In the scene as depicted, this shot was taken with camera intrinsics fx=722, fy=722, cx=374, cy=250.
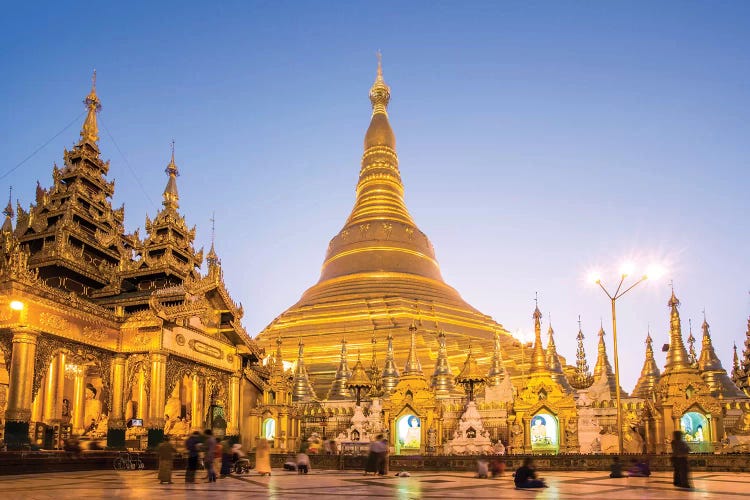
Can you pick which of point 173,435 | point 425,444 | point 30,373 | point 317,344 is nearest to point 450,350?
point 317,344

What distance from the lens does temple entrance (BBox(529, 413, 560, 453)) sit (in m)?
30.9

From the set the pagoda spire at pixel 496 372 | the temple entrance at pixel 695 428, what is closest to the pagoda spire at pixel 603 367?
the pagoda spire at pixel 496 372

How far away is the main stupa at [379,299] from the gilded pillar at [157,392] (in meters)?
22.1

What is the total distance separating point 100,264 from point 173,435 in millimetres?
9532

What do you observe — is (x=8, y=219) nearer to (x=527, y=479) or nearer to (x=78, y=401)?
(x=78, y=401)

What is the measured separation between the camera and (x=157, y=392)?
28.3 metres

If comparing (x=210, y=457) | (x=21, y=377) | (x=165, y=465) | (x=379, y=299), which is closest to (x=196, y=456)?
(x=210, y=457)

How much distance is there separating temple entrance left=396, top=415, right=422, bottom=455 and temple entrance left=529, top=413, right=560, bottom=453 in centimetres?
514

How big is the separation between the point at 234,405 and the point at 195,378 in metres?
3.69

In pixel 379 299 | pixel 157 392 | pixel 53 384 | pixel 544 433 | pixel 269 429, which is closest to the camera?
pixel 53 384

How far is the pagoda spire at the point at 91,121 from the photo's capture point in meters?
37.2

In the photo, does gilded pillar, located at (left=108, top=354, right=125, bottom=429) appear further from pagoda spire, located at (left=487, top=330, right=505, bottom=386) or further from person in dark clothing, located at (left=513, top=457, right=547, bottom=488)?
pagoda spire, located at (left=487, top=330, right=505, bottom=386)

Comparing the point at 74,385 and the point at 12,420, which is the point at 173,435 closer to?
the point at 74,385

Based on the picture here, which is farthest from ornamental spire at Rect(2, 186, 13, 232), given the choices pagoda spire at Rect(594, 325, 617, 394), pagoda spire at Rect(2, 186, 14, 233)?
pagoda spire at Rect(594, 325, 617, 394)
